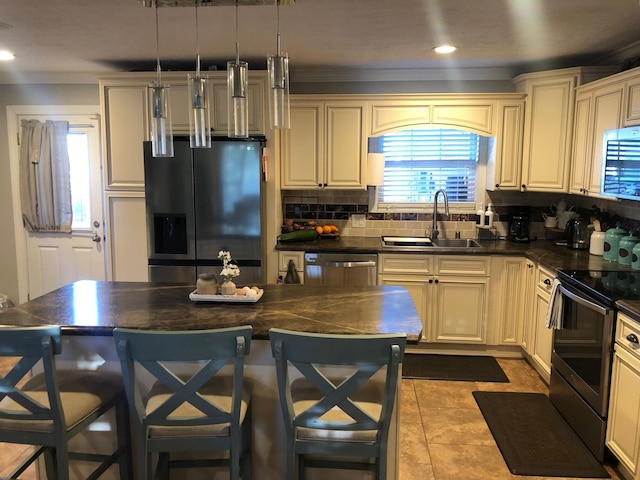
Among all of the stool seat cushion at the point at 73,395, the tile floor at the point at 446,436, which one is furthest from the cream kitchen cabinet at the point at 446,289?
the stool seat cushion at the point at 73,395

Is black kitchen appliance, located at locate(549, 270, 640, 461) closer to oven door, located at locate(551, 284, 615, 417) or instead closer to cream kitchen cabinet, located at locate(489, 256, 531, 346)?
oven door, located at locate(551, 284, 615, 417)

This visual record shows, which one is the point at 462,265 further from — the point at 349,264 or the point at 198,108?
the point at 198,108

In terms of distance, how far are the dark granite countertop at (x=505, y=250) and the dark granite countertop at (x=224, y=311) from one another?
143 cm

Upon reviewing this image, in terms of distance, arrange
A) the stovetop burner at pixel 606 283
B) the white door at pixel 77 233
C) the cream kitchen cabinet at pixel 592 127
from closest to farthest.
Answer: the stovetop burner at pixel 606 283, the cream kitchen cabinet at pixel 592 127, the white door at pixel 77 233

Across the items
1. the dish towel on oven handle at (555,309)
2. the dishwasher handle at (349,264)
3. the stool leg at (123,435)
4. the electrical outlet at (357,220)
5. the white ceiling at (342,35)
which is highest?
the white ceiling at (342,35)

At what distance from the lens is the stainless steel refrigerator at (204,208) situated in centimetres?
386

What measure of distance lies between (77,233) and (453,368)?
3.68 metres

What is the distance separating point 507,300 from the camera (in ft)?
13.4

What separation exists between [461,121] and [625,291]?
208 centimetres

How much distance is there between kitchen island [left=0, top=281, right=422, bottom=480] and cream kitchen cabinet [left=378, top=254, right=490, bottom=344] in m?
1.61

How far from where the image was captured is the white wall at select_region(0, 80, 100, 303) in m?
4.69

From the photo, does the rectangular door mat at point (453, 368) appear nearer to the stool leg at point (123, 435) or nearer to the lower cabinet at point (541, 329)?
the lower cabinet at point (541, 329)

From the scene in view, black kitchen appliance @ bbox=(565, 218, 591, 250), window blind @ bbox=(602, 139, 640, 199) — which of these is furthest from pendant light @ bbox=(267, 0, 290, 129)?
black kitchen appliance @ bbox=(565, 218, 591, 250)

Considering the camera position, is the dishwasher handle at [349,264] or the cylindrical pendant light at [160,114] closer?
the cylindrical pendant light at [160,114]
